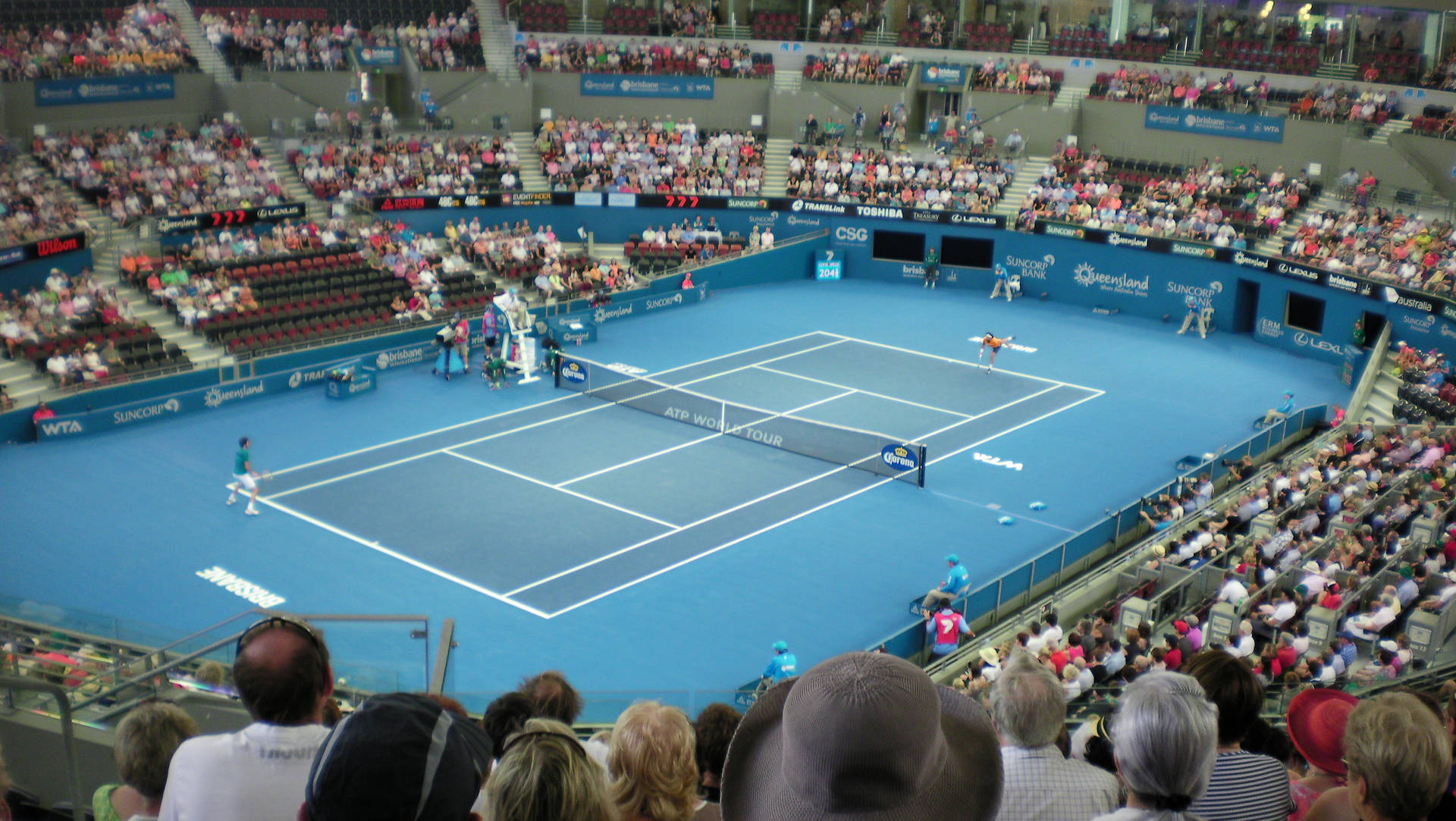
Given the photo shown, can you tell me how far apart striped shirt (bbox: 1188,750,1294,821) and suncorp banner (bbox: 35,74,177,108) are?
134 ft

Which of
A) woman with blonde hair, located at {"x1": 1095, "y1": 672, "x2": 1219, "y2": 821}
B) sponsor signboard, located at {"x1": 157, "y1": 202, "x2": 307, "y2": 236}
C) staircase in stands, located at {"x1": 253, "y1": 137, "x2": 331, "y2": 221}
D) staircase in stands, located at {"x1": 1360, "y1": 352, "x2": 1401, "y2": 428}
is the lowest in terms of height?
staircase in stands, located at {"x1": 1360, "y1": 352, "x2": 1401, "y2": 428}

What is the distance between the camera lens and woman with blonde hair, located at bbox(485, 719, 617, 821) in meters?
3.65

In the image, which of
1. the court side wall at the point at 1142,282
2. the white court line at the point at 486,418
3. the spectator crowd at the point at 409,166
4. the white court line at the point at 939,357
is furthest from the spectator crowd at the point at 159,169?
the court side wall at the point at 1142,282

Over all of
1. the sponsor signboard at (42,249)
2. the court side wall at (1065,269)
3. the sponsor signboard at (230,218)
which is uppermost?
the sponsor signboard at (230,218)

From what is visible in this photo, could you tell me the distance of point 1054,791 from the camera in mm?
4844

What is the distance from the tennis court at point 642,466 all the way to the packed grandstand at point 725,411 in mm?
3243

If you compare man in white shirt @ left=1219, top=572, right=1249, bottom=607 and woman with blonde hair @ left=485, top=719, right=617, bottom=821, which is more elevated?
woman with blonde hair @ left=485, top=719, right=617, bottom=821

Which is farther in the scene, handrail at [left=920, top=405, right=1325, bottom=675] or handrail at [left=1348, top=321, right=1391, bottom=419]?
handrail at [left=1348, top=321, right=1391, bottom=419]

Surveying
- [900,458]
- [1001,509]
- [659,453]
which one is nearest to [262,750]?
[1001,509]

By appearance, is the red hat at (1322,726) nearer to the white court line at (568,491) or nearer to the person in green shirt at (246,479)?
the white court line at (568,491)

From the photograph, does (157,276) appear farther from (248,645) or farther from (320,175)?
(248,645)

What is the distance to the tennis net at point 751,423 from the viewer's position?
27297mm

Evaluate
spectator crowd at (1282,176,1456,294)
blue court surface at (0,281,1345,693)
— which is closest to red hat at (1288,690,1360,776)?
blue court surface at (0,281,1345,693)

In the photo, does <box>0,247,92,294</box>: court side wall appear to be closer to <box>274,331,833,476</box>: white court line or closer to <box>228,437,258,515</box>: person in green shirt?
<box>274,331,833,476</box>: white court line
